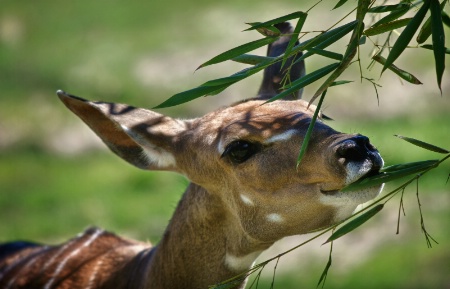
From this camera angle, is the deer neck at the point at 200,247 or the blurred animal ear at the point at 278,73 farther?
the blurred animal ear at the point at 278,73

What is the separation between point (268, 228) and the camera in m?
5.27

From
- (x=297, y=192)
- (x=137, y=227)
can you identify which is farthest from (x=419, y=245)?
(x=297, y=192)

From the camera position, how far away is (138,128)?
5.68 m

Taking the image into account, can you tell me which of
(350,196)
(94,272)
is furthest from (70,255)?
(350,196)

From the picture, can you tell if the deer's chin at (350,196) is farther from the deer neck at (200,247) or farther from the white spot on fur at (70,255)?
the white spot on fur at (70,255)

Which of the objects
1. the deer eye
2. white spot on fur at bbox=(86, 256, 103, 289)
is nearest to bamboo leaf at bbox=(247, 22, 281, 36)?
the deer eye

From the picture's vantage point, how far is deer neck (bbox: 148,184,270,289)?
18.2 feet

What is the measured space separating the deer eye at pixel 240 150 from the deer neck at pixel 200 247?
13.7 inches

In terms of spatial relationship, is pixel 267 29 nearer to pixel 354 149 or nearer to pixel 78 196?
pixel 354 149

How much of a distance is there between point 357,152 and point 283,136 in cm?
52

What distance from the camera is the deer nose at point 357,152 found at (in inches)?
185

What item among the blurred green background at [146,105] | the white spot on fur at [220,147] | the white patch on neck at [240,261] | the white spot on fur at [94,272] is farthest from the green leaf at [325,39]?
the blurred green background at [146,105]

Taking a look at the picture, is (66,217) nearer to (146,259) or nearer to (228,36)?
(228,36)

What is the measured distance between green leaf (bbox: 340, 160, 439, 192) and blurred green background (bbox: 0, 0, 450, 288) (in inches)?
228
